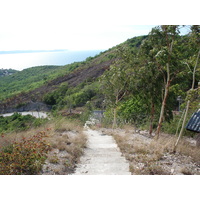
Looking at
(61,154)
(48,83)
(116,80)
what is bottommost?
(48,83)

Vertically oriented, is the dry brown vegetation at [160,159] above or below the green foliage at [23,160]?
below

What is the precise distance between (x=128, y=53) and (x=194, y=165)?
5.84 m

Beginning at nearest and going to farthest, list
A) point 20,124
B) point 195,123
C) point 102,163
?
1. point 102,163
2. point 195,123
3. point 20,124

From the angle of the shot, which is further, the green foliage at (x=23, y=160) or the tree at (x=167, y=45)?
the tree at (x=167, y=45)

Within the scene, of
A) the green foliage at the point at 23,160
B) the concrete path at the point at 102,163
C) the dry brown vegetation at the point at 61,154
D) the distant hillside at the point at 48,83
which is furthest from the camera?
the distant hillside at the point at 48,83

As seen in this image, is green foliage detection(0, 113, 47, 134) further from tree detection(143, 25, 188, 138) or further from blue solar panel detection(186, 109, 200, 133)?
blue solar panel detection(186, 109, 200, 133)

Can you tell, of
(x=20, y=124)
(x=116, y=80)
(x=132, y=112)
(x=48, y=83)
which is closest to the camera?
(x=20, y=124)

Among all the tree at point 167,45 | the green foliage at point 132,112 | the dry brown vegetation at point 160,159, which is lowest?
the green foliage at point 132,112

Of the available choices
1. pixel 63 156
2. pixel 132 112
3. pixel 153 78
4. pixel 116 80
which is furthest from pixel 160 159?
pixel 132 112

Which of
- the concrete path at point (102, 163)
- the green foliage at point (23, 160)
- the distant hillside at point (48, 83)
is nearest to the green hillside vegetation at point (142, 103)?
the green foliage at point (23, 160)

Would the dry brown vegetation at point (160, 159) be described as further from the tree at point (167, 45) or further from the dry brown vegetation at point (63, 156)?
the tree at point (167, 45)

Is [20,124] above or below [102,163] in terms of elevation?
below

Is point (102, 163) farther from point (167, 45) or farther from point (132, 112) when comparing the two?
point (132, 112)
